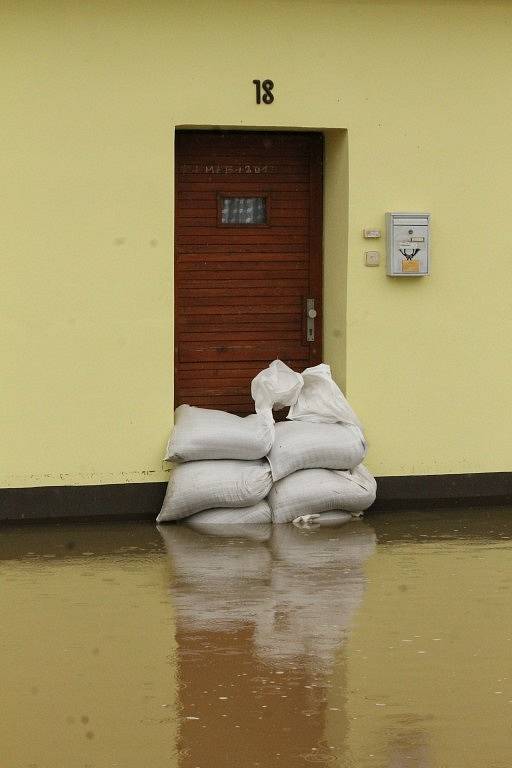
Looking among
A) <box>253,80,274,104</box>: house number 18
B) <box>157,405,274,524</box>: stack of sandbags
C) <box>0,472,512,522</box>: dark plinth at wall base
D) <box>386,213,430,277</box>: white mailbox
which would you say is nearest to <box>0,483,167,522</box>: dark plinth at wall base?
<box>0,472,512,522</box>: dark plinth at wall base

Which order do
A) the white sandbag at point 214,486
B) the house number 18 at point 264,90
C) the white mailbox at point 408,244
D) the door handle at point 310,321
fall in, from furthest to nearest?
the door handle at point 310,321 < the white mailbox at point 408,244 < the house number 18 at point 264,90 < the white sandbag at point 214,486

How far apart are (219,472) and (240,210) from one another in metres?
1.90

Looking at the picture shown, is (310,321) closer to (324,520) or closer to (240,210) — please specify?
(240,210)

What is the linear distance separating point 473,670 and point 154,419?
3.93m

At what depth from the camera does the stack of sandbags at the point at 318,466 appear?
8773mm

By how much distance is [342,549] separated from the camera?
8.02 meters

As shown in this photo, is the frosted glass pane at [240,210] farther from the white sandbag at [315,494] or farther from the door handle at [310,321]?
the white sandbag at [315,494]

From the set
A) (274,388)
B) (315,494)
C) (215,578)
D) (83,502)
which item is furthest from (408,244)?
(215,578)

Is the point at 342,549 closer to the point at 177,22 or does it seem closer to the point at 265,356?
the point at 265,356

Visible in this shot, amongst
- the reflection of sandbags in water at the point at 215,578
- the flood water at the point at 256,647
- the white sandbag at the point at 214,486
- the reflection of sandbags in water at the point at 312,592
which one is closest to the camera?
the flood water at the point at 256,647

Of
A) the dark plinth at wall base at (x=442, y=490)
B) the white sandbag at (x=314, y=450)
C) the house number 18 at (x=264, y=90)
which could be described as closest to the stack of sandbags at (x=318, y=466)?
the white sandbag at (x=314, y=450)

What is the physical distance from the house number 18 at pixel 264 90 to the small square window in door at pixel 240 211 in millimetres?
707

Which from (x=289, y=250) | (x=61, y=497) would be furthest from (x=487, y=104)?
(x=61, y=497)

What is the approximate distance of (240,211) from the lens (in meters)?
9.53
